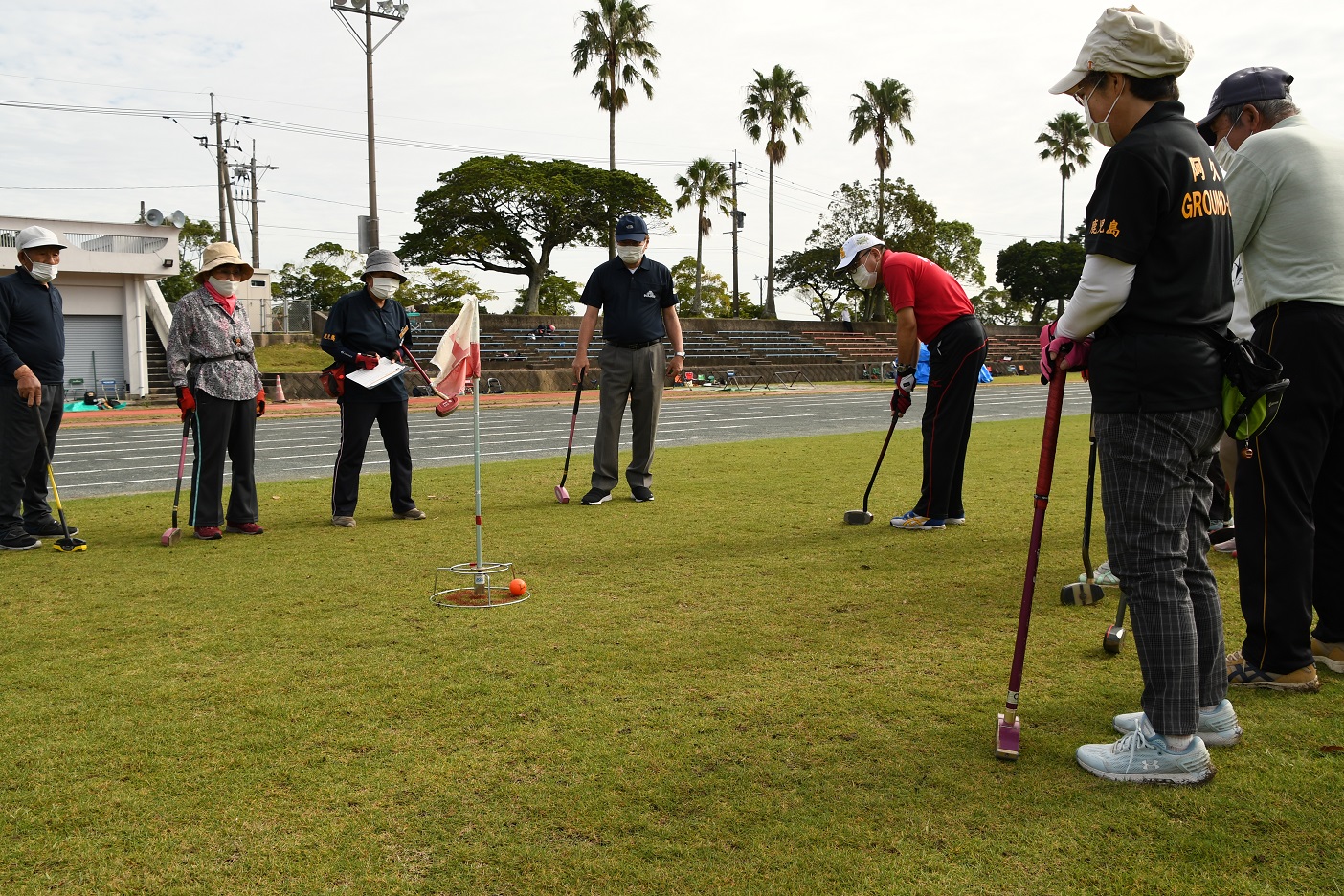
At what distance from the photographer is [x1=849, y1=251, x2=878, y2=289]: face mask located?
7320mm

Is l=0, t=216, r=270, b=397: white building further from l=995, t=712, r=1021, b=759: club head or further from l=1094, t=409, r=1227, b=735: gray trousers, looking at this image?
l=1094, t=409, r=1227, b=735: gray trousers

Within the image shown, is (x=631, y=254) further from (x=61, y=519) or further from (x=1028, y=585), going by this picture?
(x=1028, y=585)

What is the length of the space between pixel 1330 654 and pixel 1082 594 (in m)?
1.17

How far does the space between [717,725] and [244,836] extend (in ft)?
5.03

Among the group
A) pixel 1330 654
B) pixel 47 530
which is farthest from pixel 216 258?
pixel 1330 654

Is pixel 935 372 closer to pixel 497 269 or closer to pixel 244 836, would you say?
pixel 244 836

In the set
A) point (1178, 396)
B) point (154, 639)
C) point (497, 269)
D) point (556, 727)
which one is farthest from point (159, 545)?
point (497, 269)

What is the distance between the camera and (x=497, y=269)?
61.9 metres

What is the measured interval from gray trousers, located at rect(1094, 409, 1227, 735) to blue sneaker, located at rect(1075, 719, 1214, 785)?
2.0 inches

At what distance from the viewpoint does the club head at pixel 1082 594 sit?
505 centimetres

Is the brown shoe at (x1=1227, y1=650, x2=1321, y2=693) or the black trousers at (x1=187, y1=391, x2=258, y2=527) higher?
the black trousers at (x1=187, y1=391, x2=258, y2=527)

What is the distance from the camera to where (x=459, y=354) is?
20.0 ft

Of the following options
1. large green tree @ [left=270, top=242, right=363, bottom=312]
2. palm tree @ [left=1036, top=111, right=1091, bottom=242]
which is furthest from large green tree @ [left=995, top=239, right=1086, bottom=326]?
large green tree @ [left=270, top=242, right=363, bottom=312]

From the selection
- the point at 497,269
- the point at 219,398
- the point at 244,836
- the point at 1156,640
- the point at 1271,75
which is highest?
the point at 497,269
